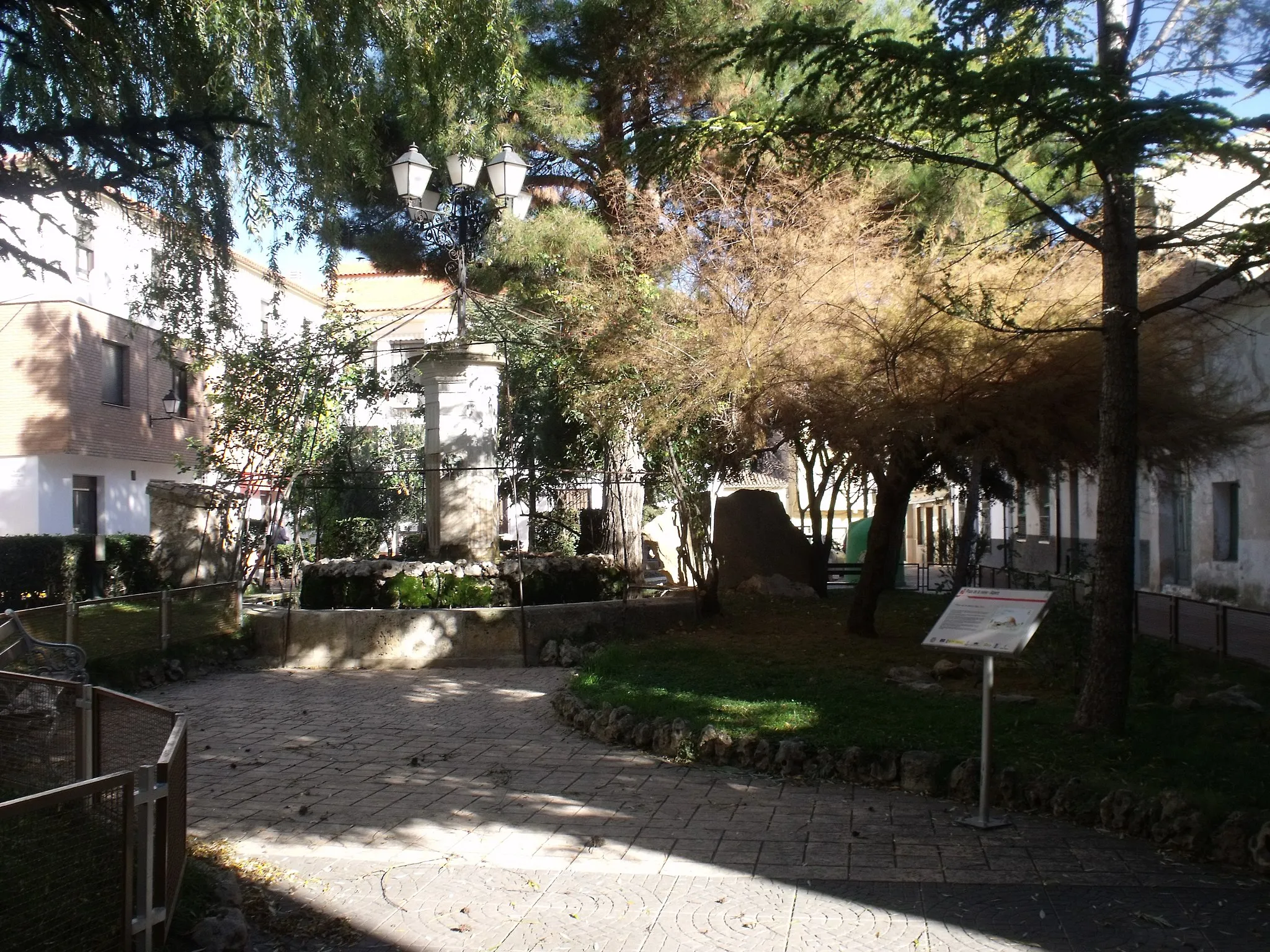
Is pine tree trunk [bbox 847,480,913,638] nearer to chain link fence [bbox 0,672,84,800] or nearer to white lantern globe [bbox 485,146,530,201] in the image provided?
white lantern globe [bbox 485,146,530,201]

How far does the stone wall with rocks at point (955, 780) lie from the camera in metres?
5.52

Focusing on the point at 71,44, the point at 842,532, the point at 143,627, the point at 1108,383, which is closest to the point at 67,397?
the point at 143,627

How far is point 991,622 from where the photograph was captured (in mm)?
6512

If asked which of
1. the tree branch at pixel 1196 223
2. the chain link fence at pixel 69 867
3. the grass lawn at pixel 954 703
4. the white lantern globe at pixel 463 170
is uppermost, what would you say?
the white lantern globe at pixel 463 170

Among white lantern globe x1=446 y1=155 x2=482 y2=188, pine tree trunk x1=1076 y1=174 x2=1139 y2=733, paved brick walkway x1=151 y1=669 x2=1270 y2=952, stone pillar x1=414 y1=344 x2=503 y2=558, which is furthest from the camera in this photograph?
stone pillar x1=414 y1=344 x2=503 y2=558

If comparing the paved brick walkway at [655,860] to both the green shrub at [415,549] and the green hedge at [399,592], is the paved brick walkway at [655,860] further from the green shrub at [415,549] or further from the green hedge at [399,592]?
the green shrub at [415,549]

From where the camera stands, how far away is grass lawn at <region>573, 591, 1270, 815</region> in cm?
657

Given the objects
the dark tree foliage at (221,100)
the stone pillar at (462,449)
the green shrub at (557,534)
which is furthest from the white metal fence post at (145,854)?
the green shrub at (557,534)

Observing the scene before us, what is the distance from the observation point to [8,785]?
203 inches

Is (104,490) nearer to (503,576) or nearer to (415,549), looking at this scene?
(415,549)

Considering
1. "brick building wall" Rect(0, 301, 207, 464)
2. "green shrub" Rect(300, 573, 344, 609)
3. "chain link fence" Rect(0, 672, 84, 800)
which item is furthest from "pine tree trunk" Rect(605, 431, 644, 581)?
"brick building wall" Rect(0, 301, 207, 464)

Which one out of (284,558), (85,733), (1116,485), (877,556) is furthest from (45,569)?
(1116,485)

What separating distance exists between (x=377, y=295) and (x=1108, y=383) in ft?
168

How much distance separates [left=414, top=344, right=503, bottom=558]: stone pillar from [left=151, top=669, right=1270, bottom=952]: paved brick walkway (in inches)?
231
